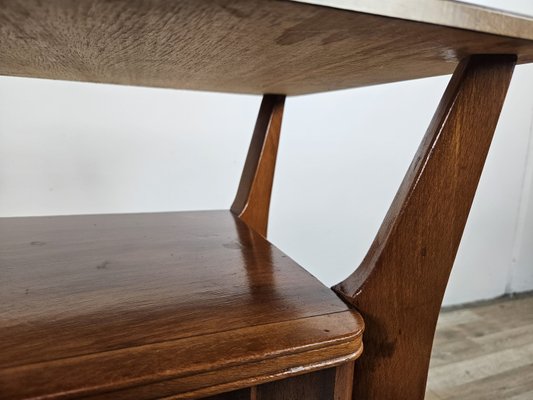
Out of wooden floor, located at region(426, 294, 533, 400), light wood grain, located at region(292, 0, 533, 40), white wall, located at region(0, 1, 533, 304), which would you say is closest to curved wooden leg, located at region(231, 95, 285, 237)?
white wall, located at region(0, 1, 533, 304)

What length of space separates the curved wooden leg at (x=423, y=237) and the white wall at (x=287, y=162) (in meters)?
0.89

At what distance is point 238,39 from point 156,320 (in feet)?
0.88

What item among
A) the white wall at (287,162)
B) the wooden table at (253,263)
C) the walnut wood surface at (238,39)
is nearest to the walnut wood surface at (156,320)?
the wooden table at (253,263)

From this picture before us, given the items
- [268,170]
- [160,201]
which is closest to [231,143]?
[160,201]

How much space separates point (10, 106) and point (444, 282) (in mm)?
1071

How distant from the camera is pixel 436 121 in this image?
44 centimetres

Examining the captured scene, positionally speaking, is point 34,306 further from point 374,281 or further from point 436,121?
point 436,121

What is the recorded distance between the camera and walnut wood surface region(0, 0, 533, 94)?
1.02 feet

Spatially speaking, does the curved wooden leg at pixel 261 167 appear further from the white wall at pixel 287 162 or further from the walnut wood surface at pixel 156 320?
the white wall at pixel 287 162

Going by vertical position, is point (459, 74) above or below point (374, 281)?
above

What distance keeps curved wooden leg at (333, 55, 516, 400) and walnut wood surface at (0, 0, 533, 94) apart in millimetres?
47

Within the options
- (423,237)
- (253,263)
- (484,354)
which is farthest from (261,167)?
(484,354)

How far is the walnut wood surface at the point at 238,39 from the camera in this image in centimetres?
31

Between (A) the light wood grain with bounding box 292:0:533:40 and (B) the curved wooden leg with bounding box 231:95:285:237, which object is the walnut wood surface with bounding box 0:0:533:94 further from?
(B) the curved wooden leg with bounding box 231:95:285:237
